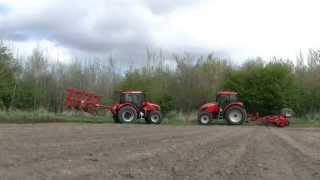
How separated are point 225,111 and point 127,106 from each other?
665 cm

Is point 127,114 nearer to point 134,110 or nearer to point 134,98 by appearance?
point 134,110

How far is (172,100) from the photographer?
5478cm

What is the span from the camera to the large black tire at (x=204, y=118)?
138 feet

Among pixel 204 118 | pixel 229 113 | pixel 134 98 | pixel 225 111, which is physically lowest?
pixel 204 118

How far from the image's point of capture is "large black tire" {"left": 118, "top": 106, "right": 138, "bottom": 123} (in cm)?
4131

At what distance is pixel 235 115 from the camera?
41.5m

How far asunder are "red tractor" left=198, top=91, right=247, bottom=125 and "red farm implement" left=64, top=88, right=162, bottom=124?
314 centimetres

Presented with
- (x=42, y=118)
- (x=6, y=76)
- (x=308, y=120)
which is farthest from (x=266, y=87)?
(x=6, y=76)

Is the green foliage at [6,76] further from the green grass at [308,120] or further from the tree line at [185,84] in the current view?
the green grass at [308,120]

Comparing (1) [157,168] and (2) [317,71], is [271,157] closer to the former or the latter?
(1) [157,168]

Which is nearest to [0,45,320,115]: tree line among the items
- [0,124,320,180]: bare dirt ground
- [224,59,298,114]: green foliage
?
[224,59,298,114]: green foliage

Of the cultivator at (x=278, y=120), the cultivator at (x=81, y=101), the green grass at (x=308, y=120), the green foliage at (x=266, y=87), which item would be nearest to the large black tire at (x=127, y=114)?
the cultivator at (x=81, y=101)

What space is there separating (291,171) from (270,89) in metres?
35.5

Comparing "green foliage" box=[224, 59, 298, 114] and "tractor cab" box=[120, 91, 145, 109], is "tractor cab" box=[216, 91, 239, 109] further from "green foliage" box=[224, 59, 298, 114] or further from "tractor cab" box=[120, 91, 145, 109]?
"green foliage" box=[224, 59, 298, 114]
